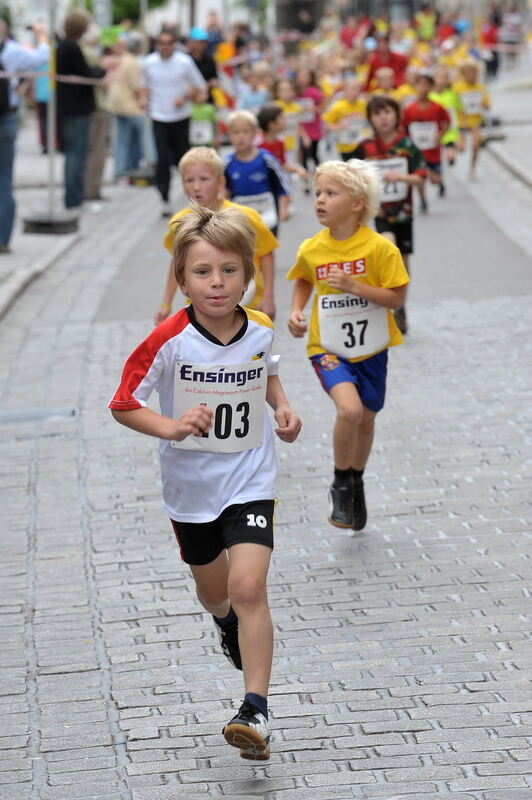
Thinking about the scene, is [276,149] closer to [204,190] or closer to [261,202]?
[261,202]

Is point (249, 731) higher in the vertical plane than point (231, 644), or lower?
higher

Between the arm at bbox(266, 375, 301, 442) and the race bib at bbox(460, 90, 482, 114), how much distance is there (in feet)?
58.4

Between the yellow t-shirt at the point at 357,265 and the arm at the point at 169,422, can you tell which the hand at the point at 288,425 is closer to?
the arm at the point at 169,422

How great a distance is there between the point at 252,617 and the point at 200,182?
3.60m

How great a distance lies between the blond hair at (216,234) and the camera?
177 inches

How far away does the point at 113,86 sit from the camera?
22531 millimetres

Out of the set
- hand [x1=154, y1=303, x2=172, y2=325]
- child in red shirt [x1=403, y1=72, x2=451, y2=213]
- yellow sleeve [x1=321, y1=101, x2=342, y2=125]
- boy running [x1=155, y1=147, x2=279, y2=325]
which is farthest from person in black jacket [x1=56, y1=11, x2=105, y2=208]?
hand [x1=154, y1=303, x2=172, y2=325]

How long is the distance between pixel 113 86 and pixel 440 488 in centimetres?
1624

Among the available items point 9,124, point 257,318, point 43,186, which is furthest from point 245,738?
point 43,186

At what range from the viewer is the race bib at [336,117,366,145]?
2014 centimetres

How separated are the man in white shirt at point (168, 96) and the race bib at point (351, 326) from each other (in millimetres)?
11699

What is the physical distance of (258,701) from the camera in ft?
14.1

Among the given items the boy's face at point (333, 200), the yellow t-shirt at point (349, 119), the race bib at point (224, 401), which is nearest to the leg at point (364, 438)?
the boy's face at point (333, 200)

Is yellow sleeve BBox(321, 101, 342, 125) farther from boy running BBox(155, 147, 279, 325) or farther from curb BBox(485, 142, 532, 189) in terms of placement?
boy running BBox(155, 147, 279, 325)
